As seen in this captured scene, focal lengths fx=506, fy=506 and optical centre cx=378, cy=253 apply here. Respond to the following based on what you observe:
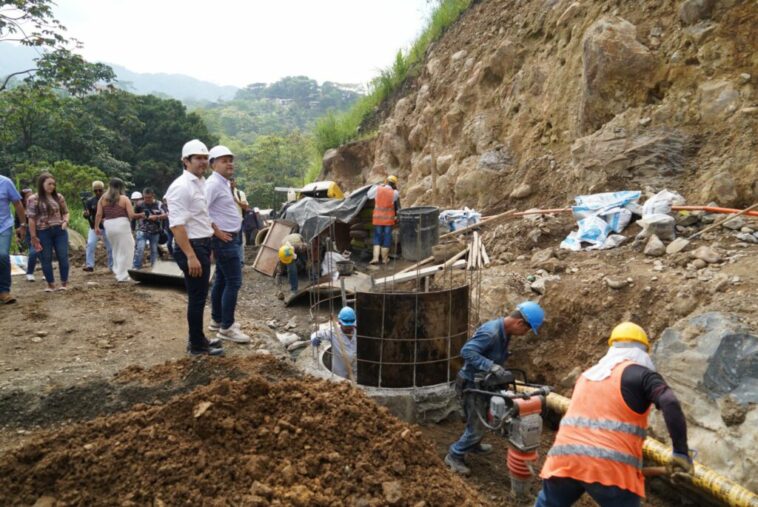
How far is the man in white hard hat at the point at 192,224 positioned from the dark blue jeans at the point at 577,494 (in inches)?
113

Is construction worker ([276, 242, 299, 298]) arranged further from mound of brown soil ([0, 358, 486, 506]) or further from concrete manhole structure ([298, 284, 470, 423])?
mound of brown soil ([0, 358, 486, 506])

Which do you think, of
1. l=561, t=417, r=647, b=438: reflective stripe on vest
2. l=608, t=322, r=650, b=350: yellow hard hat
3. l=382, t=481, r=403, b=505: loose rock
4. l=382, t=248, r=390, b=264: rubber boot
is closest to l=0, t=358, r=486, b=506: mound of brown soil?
l=382, t=481, r=403, b=505: loose rock

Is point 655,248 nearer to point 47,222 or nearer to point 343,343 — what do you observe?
point 343,343

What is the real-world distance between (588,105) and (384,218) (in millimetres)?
3885

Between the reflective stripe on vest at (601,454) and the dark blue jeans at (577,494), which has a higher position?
the reflective stripe on vest at (601,454)

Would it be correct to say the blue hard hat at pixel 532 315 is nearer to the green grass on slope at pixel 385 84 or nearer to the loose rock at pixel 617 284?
the loose rock at pixel 617 284

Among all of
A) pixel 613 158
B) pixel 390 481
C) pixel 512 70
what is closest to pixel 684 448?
pixel 390 481

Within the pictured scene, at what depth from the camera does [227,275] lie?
436 centimetres

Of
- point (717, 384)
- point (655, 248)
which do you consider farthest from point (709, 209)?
point (717, 384)

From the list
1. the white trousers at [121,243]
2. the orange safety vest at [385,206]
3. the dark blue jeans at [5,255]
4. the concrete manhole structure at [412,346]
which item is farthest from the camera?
the orange safety vest at [385,206]

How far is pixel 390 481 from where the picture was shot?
2.53 m

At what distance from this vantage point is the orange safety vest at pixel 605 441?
93.0 inches

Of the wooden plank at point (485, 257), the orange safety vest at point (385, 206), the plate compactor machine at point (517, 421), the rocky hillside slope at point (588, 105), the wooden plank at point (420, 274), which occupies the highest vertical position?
the rocky hillside slope at point (588, 105)

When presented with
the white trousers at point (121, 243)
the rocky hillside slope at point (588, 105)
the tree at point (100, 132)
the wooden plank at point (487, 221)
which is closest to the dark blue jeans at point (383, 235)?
the wooden plank at point (487, 221)
